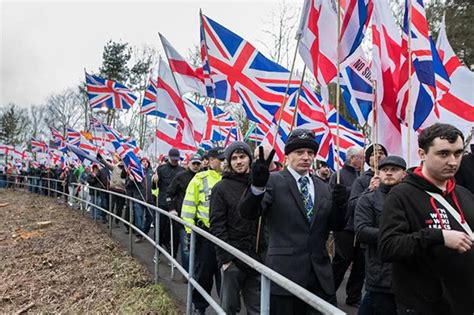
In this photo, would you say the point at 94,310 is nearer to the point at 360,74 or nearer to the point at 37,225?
A: the point at 360,74

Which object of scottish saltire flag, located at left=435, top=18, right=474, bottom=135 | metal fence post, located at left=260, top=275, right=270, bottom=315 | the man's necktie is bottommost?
metal fence post, located at left=260, top=275, right=270, bottom=315

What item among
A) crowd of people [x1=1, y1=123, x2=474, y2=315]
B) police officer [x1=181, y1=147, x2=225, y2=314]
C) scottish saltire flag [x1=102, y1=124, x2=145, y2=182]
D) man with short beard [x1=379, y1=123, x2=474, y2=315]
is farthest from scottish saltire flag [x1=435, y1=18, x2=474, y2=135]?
scottish saltire flag [x1=102, y1=124, x2=145, y2=182]

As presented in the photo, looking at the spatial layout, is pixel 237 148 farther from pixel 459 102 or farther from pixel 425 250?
pixel 459 102

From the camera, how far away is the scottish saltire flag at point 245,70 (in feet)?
21.7

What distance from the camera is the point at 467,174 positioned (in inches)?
163

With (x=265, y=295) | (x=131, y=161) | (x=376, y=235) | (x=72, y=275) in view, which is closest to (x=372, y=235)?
(x=376, y=235)

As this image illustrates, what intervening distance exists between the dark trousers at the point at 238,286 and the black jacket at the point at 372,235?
96cm

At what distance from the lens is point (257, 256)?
405 centimetres

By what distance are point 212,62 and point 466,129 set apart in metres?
3.55

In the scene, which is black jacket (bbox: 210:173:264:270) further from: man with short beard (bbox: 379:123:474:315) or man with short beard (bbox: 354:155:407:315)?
man with short beard (bbox: 379:123:474:315)

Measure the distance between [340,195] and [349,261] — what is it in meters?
2.70

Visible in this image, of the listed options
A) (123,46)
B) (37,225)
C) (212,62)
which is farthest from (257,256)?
(123,46)

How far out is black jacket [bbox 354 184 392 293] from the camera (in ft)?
11.6

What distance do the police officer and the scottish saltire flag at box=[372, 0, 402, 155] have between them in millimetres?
1858
